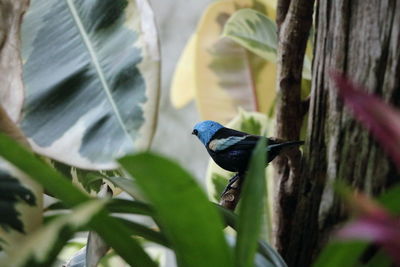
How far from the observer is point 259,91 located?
1358mm

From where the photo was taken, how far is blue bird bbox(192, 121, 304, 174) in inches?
27.0

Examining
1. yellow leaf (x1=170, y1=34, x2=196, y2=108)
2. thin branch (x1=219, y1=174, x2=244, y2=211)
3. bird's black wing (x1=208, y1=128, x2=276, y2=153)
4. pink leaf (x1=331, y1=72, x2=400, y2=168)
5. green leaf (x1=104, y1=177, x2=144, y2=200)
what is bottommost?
yellow leaf (x1=170, y1=34, x2=196, y2=108)

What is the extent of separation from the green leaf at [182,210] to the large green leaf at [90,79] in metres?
0.33

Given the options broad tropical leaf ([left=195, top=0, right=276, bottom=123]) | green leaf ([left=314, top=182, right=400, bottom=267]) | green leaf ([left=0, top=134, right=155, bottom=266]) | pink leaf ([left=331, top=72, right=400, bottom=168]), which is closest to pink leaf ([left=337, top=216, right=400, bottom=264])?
pink leaf ([left=331, top=72, right=400, bottom=168])

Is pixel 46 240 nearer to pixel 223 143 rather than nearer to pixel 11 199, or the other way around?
pixel 11 199

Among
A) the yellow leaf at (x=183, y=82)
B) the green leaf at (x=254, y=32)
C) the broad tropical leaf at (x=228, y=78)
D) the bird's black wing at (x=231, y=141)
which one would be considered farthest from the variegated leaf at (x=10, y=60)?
the yellow leaf at (x=183, y=82)

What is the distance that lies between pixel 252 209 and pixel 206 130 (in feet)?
1.23

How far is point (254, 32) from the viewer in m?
1.19

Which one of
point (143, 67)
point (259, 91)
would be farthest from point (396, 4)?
point (259, 91)

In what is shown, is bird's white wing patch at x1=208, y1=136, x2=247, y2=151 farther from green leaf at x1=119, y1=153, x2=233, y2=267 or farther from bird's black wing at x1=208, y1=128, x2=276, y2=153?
green leaf at x1=119, y1=153, x2=233, y2=267

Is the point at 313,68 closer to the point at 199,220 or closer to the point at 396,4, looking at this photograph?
the point at 396,4

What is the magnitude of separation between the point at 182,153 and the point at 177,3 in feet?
2.29

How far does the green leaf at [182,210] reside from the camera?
1.33ft

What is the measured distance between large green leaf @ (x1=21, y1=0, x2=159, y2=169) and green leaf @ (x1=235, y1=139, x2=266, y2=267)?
321 millimetres
